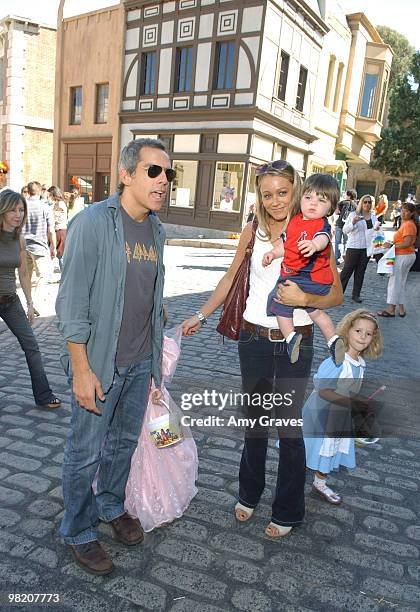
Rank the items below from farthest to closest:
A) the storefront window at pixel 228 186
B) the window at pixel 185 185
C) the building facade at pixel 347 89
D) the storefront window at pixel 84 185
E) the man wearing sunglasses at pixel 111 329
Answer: the storefront window at pixel 84 185 → the building facade at pixel 347 89 → the window at pixel 185 185 → the storefront window at pixel 228 186 → the man wearing sunglasses at pixel 111 329

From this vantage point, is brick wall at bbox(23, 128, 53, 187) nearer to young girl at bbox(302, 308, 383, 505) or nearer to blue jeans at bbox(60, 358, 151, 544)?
young girl at bbox(302, 308, 383, 505)

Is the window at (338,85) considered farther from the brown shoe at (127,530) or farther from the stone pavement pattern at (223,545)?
the brown shoe at (127,530)

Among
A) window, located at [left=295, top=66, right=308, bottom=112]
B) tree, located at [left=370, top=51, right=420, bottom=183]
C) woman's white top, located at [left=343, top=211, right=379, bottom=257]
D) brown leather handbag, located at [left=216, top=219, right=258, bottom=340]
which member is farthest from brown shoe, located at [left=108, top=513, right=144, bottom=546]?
tree, located at [left=370, top=51, right=420, bottom=183]

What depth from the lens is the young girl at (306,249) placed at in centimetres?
259

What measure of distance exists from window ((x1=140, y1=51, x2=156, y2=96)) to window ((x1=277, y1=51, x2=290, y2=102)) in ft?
19.3

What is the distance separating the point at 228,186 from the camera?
69.4ft

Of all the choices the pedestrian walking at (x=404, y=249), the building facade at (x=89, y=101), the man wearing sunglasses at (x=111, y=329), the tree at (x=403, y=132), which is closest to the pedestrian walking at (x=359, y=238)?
the pedestrian walking at (x=404, y=249)

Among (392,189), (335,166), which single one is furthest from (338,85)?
(392,189)

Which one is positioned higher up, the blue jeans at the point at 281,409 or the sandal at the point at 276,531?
the blue jeans at the point at 281,409

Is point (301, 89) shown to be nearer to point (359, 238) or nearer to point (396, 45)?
point (359, 238)

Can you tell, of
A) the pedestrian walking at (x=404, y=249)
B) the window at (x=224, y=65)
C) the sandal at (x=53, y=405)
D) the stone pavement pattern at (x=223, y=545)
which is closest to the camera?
the stone pavement pattern at (x=223, y=545)

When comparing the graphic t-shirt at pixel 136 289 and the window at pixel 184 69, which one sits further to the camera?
the window at pixel 184 69

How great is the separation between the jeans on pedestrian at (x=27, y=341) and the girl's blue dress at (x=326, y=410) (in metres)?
2.36

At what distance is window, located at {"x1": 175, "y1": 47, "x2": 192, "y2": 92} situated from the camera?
71.3 ft
